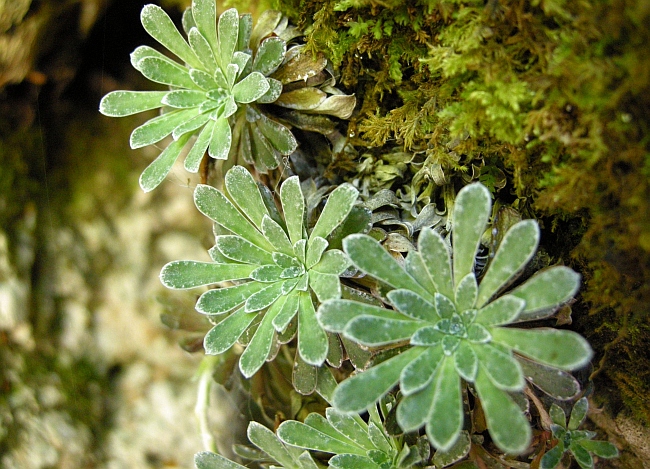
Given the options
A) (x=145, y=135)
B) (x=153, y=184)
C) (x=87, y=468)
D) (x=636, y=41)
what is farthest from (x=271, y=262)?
(x=87, y=468)

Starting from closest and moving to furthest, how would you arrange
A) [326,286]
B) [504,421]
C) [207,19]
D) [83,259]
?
[504,421] < [326,286] < [207,19] < [83,259]

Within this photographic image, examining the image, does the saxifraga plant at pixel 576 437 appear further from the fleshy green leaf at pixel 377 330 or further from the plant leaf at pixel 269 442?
the plant leaf at pixel 269 442

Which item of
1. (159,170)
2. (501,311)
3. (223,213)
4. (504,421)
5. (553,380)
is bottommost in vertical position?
(553,380)

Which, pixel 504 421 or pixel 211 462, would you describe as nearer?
pixel 504 421

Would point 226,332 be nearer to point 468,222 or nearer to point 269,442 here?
point 269,442

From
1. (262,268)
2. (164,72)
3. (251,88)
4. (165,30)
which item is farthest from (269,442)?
(165,30)

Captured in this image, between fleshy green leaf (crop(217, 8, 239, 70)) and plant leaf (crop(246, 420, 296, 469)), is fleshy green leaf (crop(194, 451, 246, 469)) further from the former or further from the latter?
fleshy green leaf (crop(217, 8, 239, 70))

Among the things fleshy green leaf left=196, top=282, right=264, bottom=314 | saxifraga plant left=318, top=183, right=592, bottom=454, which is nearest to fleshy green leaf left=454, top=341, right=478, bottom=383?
saxifraga plant left=318, top=183, right=592, bottom=454
